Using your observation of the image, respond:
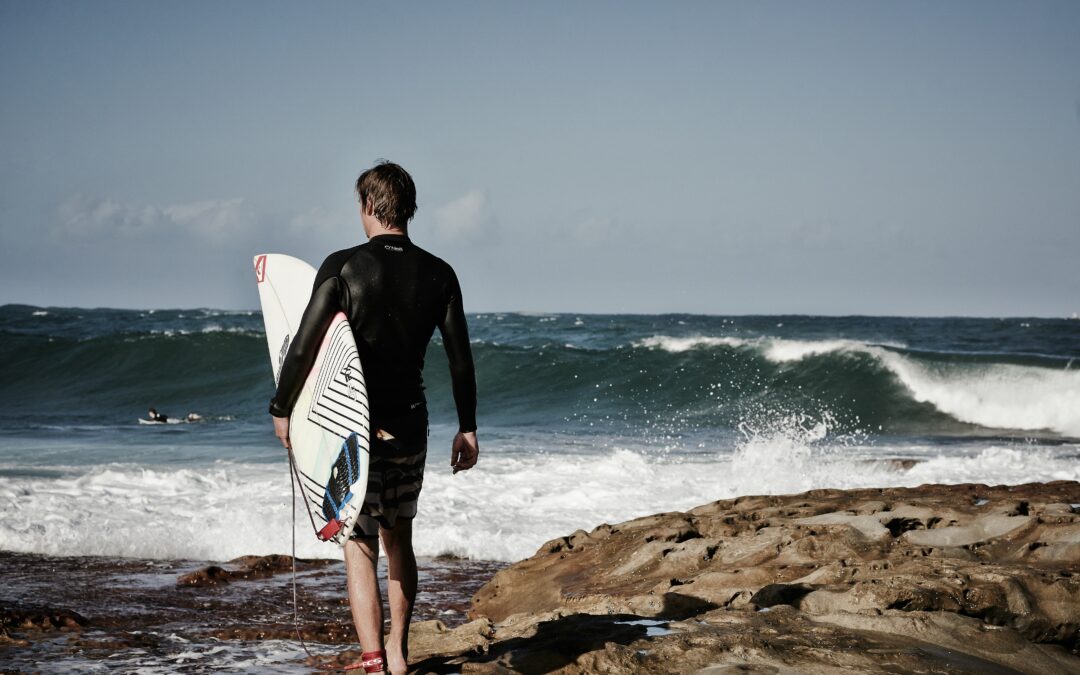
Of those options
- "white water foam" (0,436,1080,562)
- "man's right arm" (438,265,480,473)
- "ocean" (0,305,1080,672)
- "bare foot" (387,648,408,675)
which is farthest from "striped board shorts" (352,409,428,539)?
"white water foam" (0,436,1080,562)

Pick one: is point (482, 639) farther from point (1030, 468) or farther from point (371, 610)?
point (1030, 468)

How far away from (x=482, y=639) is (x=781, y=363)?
842 inches

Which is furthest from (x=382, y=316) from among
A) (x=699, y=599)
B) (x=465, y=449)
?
(x=699, y=599)

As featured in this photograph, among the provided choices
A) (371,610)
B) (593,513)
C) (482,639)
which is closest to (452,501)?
(593,513)

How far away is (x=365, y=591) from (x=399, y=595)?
0.15 m

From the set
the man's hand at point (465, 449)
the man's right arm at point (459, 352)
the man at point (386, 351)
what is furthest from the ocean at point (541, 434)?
the man's right arm at point (459, 352)

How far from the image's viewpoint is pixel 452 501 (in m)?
8.69

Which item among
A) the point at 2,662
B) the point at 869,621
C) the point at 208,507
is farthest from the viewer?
the point at 208,507

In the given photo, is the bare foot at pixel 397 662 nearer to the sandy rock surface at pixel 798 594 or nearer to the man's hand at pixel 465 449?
the sandy rock surface at pixel 798 594

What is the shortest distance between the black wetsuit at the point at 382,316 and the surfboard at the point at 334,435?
0.05 metres

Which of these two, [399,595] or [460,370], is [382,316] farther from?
[399,595]

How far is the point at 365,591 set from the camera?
10.5ft

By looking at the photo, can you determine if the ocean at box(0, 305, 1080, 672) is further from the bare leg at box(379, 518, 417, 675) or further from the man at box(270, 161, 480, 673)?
the man at box(270, 161, 480, 673)

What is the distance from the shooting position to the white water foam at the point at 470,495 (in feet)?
24.1
